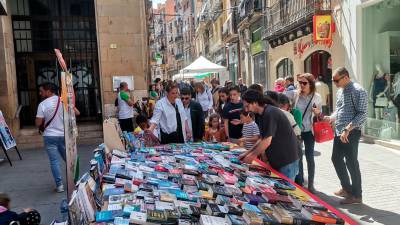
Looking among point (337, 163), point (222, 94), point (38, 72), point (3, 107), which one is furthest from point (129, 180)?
point (38, 72)

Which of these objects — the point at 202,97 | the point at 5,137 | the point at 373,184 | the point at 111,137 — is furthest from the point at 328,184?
the point at 5,137

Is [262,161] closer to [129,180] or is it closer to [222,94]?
[129,180]

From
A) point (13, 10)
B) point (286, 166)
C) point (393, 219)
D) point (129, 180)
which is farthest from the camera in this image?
point (13, 10)

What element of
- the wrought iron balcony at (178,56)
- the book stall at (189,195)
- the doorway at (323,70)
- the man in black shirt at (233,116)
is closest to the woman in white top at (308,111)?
the man in black shirt at (233,116)

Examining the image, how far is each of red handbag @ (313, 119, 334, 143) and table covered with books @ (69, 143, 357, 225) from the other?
6.33ft

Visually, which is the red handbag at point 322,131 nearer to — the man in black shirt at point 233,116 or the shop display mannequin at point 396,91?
the man in black shirt at point 233,116

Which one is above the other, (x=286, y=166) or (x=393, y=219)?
(x=286, y=166)

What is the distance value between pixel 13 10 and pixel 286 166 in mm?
9682

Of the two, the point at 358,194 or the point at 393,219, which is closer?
the point at 393,219

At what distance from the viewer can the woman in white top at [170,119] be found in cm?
522

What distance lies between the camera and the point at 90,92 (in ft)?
36.7

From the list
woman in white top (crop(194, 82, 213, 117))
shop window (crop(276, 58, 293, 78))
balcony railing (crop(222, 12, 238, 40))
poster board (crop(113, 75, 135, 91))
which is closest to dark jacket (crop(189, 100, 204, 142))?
woman in white top (crop(194, 82, 213, 117))

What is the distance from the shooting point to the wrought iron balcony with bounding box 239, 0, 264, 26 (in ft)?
63.9

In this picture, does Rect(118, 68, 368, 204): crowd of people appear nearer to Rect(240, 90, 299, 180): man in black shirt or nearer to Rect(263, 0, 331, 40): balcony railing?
Rect(240, 90, 299, 180): man in black shirt
